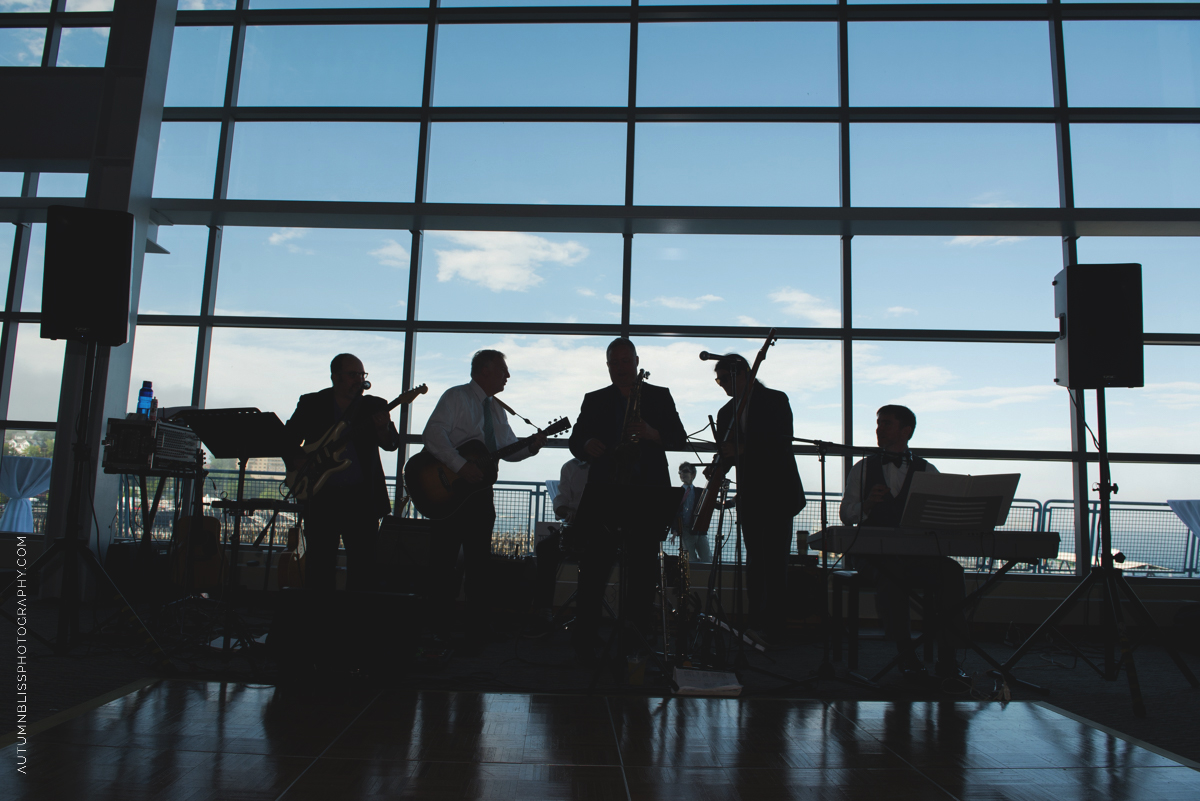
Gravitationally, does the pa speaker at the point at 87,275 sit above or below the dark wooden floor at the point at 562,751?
above

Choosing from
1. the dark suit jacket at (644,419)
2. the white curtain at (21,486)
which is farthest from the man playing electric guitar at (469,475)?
the white curtain at (21,486)

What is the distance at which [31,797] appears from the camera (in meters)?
1.94

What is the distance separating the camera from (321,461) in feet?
12.4

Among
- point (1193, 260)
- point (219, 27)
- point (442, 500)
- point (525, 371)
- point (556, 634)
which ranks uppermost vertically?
point (219, 27)

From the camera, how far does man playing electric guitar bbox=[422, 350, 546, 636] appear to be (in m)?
4.07

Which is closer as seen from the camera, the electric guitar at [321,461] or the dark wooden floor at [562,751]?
the dark wooden floor at [562,751]

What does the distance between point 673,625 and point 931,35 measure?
6093 millimetres

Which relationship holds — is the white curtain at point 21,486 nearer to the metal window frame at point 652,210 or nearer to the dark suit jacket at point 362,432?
the metal window frame at point 652,210

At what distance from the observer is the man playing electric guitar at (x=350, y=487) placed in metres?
3.77

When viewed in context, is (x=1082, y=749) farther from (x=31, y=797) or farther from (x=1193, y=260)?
(x=1193, y=260)

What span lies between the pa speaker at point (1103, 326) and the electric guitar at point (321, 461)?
366cm

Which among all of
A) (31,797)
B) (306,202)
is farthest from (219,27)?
(31,797)

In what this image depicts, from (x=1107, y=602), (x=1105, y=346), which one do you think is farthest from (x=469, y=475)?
(x=1105, y=346)

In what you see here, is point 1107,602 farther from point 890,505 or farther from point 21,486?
point 21,486
